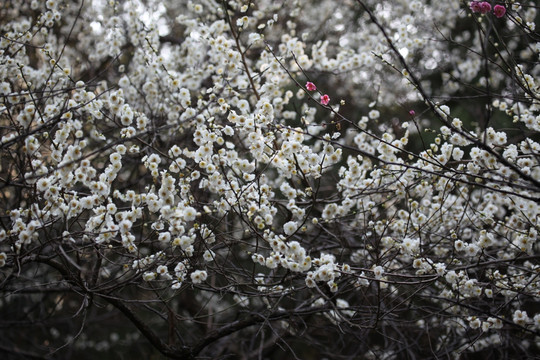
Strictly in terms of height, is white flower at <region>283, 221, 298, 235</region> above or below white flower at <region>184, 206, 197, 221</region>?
below

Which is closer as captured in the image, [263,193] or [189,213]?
[189,213]

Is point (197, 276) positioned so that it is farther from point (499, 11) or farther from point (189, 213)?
point (499, 11)

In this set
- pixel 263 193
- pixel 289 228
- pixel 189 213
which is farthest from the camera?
pixel 263 193

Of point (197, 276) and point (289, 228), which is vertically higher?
point (289, 228)

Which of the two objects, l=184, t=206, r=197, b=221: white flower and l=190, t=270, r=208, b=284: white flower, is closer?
l=184, t=206, r=197, b=221: white flower

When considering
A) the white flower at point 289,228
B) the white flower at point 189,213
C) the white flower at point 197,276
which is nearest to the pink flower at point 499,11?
the white flower at point 289,228

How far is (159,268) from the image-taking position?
2.92 meters

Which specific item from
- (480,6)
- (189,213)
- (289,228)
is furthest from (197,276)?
(480,6)

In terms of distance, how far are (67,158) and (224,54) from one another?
5.93ft

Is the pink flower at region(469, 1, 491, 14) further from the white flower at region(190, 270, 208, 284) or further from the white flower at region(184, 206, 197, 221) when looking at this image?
the white flower at region(190, 270, 208, 284)

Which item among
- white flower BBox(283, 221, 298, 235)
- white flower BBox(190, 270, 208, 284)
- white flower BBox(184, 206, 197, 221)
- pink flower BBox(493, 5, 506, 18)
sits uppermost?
pink flower BBox(493, 5, 506, 18)

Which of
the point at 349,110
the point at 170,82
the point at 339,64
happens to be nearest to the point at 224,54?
the point at 170,82

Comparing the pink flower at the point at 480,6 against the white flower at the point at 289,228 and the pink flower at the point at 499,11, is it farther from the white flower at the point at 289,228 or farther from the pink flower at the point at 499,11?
the white flower at the point at 289,228

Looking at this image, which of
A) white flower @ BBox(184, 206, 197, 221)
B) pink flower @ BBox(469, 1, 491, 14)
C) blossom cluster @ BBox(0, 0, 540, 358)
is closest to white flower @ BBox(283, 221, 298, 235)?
blossom cluster @ BBox(0, 0, 540, 358)
